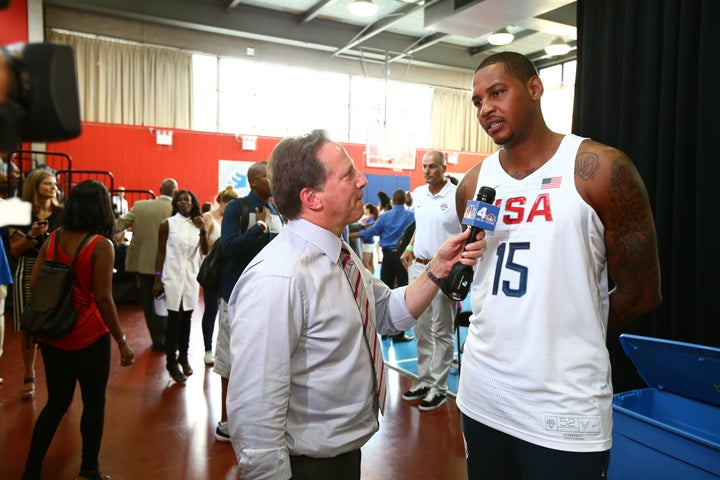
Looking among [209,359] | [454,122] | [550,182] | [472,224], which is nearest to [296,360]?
[472,224]

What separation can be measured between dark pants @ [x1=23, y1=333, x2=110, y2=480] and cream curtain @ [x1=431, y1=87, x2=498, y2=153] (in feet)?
49.5

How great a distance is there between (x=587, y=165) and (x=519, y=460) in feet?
2.84

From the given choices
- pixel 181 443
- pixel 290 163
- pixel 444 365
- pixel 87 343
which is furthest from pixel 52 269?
pixel 444 365

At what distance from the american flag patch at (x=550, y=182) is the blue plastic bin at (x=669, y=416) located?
3.89ft

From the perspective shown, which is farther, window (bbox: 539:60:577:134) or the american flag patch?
window (bbox: 539:60:577:134)

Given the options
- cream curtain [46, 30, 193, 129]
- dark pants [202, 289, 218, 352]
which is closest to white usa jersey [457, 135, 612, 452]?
dark pants [202, 289, 218, 352]

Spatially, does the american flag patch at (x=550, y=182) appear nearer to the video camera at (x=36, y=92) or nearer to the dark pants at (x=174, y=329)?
the video camera at (x=36, y=92)

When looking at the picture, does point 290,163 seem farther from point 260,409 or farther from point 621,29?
point 621,29

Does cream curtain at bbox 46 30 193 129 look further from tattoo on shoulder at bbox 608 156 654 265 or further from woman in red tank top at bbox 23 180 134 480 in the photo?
tattoo on shoulder at bbox 608 156 654 265

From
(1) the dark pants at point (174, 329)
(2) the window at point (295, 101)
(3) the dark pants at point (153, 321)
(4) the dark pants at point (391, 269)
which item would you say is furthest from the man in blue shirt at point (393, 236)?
(2) the window at point (295, 101)

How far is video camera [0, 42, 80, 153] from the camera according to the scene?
0.43 metres

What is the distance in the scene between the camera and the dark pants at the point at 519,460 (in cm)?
136

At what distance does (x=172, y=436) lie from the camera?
3.42m

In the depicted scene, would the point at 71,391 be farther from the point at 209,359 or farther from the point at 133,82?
the point at 133,82
